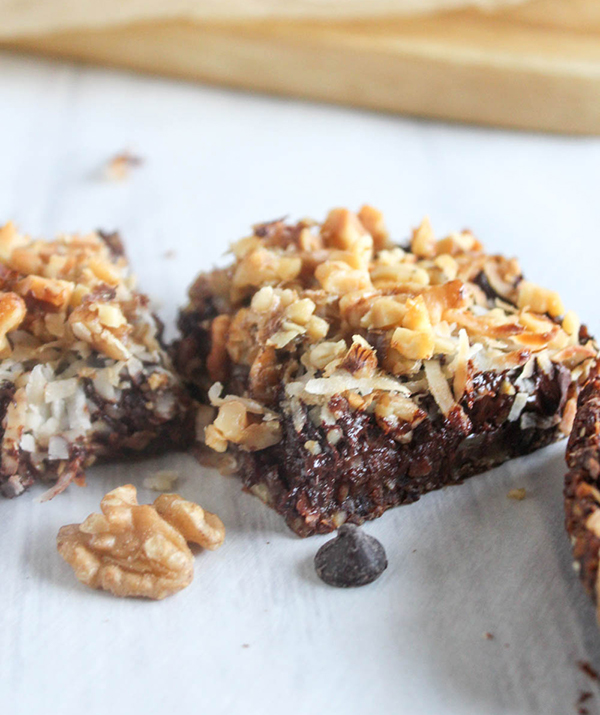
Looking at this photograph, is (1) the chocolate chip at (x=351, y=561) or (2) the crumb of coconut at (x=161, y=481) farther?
(2) the crumb of coconut at (x=161, y=481)

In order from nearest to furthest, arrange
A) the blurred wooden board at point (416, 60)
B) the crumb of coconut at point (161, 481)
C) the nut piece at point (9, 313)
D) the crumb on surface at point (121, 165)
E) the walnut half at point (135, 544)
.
Answer: the walnut half at point (135, 544), the nut piece at point (9, 313), the crumb of coconut at point (161, 481), the crumb on surface at point (121, 165), the blurred wooden board at point (416, 60)

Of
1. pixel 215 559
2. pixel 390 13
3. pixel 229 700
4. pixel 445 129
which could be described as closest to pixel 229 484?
pixel 215 559

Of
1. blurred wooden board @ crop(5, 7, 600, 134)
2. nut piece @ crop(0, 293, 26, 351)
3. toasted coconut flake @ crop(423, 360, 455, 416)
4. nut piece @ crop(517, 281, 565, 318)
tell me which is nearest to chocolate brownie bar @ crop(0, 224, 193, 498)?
nut piece @ crop(0, 293, 26, 351)

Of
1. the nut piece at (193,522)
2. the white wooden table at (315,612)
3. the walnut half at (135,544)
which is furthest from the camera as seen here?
the nut piece at (193,522)

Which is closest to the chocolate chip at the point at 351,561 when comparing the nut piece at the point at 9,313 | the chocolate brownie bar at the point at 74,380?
the chocolate brownie bar at the point at 74,380

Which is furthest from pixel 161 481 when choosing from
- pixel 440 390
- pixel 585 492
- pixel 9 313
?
pixel 585 492

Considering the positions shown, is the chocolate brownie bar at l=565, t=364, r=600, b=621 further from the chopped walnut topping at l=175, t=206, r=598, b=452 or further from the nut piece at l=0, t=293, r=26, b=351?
the nut piece at l=0, t=293, r=26, b=351

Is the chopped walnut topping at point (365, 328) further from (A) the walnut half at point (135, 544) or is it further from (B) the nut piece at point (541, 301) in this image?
(A) the walnut half at point (135, 544)

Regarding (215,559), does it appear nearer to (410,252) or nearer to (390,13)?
(410,252)
